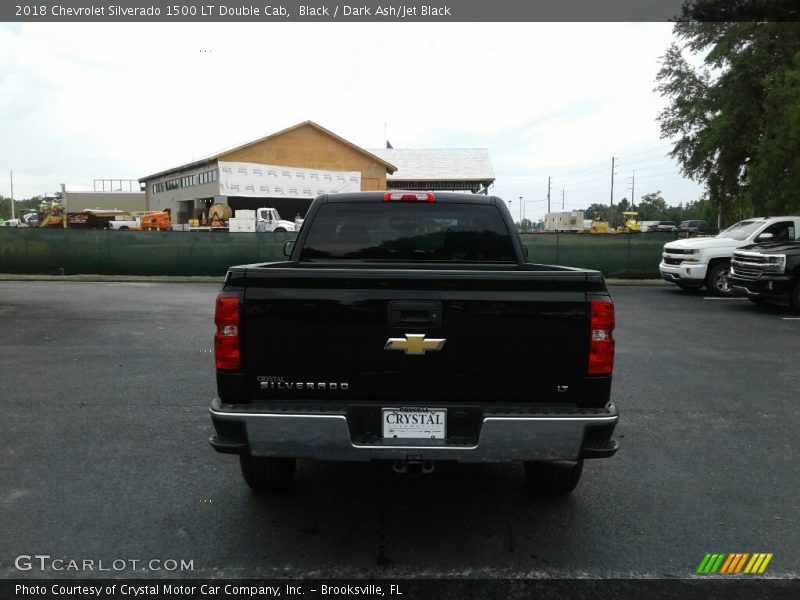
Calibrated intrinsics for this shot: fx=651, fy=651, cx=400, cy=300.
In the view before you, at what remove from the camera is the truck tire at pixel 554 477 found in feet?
13.4

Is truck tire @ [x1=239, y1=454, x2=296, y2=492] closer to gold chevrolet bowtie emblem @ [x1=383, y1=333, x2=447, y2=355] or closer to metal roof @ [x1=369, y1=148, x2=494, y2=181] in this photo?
gold chevrolet bowtie emblem @ [x1=383, y1=333, x2=447, y2=355]

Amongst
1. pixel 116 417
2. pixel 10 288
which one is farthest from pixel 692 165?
pixel 116 417

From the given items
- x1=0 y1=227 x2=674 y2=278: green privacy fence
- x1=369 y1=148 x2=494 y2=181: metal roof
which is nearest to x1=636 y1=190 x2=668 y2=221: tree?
x1=369 y1=148 x2=494 y2=181: metal roof

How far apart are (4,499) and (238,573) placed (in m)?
1.92

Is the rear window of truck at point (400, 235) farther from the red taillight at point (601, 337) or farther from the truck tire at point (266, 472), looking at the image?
the red taillight at point (601, 337)

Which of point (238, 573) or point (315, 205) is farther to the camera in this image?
point (315, 205)

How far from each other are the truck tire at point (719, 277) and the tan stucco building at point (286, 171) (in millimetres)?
37025

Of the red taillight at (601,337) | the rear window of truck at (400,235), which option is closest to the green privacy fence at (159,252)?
the rear window of truck at (400,235)

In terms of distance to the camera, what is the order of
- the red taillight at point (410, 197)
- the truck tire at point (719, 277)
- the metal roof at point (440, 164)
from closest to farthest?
the red taillight at point (410, 197) → the truck tire at point (719, 277) → the metal roof at point (440, 164)

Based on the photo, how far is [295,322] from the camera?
3340 mm

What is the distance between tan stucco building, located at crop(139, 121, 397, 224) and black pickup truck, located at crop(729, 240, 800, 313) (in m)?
39.5

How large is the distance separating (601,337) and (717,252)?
14.9 m

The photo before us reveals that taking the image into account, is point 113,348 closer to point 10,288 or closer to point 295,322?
point 295,322

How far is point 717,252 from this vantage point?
16453mm
